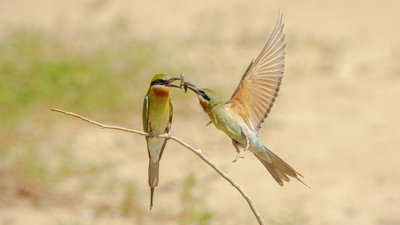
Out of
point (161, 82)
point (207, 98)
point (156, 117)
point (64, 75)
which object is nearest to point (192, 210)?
point (156, 117)

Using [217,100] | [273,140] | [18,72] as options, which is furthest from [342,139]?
[217,100]

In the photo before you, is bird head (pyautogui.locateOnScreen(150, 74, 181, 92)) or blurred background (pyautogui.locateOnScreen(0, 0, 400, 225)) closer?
bird head (pyautogui.locateOnScreen(150, 74, 181, 92))

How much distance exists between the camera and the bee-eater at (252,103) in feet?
5.41

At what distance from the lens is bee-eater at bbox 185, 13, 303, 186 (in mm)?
1649

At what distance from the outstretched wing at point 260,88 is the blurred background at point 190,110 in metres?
1.30

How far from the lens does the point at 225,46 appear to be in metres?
6.00

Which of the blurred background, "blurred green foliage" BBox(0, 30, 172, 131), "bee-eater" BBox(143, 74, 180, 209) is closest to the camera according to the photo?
"bee-eater" BBox(143, 74, 180, 209)

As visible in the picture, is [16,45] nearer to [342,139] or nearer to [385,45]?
[342,139]

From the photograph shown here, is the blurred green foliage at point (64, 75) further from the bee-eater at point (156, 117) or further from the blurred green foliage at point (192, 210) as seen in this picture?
the bee-eater at point (156, 117)

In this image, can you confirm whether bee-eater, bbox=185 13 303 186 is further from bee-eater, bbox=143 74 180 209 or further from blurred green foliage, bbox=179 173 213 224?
blurred green foliage, bbox=179 173 213 224

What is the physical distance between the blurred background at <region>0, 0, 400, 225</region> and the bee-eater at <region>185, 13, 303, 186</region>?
1.28 m

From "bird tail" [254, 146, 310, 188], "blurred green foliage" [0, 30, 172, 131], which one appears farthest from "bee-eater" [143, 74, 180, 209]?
"blurred green foliage" [0, 30, 172, 131]

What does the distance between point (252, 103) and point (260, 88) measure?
0.05 m

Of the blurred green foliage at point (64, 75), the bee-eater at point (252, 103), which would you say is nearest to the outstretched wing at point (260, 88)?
the bee-eater at point (252, 103)
